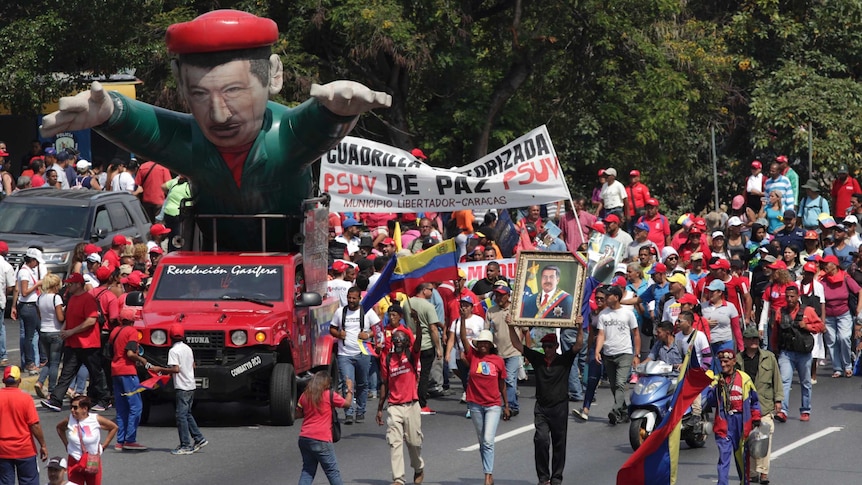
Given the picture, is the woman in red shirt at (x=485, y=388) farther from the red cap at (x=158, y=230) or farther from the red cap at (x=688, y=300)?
the red cap at (x=158, y=230)

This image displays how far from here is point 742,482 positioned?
49.3 ft

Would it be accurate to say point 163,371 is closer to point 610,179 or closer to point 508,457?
point 508,457

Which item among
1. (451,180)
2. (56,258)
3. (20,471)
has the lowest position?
(20,471)

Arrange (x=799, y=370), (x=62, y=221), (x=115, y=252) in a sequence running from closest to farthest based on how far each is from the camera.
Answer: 1. (x=799, y=370)
2. (x=115, y=252)
3. (x=62, y=221)

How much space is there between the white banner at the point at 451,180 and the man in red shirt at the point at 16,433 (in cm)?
919

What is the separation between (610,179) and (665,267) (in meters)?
5.81

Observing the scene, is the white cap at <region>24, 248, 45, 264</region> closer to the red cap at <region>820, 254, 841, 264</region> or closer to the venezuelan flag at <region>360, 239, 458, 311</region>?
the venezuelan flag at <region>360, 239, 458, 311</region>

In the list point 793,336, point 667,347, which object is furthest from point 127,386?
point 793,336

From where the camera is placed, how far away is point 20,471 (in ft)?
47.7

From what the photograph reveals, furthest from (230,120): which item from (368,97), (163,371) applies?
(163,371)

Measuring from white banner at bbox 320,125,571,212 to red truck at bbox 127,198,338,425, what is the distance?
11.5 feet

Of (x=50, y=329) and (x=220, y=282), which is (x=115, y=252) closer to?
(x=50, y=329)

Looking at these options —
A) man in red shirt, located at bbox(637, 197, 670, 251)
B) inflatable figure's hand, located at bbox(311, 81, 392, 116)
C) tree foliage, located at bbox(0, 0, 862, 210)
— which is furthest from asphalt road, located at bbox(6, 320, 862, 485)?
tree foliage, located at bbox(0, 0, 862, 210)

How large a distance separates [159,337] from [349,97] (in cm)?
344
